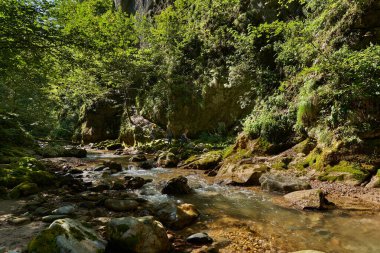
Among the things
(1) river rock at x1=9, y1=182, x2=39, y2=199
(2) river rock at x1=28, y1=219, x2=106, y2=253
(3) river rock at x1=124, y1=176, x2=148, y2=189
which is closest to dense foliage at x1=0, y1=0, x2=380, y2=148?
(1) river rock at x1=9, y1=182, x2=39, y2=199

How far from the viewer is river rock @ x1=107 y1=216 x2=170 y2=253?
4383 mm

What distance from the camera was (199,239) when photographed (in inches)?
198

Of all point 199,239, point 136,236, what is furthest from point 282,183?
point 136,236

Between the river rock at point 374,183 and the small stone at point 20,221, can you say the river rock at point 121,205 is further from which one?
the river rock at point 374,183

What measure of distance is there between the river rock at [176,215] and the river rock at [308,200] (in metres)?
2.64

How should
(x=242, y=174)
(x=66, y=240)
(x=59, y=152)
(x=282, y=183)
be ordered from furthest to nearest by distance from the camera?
(x=59, y=152)
(x=242, y=174)
(x=282, y=183)
(x=66, y=240)

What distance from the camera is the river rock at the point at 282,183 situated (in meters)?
8.00

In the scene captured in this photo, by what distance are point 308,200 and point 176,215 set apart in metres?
3.37

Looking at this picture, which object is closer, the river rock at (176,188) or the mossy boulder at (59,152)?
the river rock at (176,188)

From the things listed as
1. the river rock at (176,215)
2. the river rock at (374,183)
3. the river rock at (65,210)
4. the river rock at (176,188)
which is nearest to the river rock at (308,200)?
the river rock at (374,183)

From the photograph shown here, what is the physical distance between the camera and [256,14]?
19328mm

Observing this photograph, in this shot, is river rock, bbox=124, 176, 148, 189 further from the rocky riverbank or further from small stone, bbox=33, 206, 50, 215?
small stone, bbox=33, 206, 50, 215

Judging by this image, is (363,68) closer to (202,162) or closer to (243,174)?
(243,174)

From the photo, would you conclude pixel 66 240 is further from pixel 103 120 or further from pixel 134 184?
pixel 103 120
